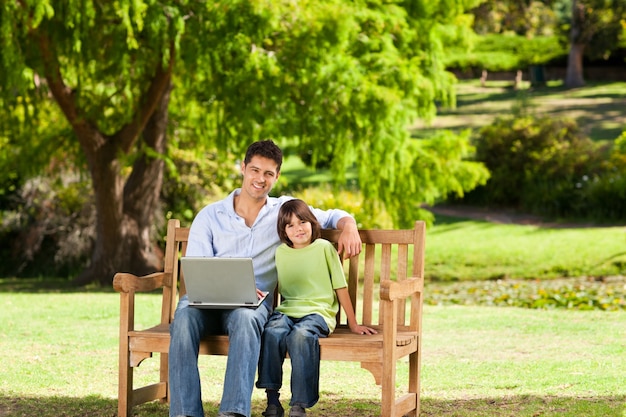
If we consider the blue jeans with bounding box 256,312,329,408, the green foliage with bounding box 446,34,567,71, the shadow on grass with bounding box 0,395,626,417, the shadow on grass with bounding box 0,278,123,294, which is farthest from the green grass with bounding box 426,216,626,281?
the green foliage with bounding box 446,34,567,71

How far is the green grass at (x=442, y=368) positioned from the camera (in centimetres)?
551

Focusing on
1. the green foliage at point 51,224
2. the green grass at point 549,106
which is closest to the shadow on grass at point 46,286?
the green foliage at point 51,224

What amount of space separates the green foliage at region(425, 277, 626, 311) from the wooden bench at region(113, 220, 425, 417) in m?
6.41

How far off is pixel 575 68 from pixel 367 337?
107 feet

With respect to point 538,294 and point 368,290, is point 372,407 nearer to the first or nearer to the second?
point 368,290

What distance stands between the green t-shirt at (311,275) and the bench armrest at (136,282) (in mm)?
764

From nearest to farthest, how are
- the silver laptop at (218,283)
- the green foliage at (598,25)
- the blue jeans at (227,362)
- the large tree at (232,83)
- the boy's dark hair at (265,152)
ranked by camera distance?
the blue jeans at (227,362) → the silver laptop at (218,283) → the boy's dark hair at (265,152) → the large tree at (232,83) → the green foliage at (598,25)

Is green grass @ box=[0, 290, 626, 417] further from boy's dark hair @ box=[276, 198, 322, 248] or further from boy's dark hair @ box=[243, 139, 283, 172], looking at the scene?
boy's dark hair @ box=[243, 139, 283, 172]

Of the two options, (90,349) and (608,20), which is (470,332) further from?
(608,20)

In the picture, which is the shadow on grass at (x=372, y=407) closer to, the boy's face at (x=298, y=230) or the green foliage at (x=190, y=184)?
the boy's face at (x=298, y=230)

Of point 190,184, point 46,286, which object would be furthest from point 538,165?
point 46,286

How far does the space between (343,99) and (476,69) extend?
28.8 m

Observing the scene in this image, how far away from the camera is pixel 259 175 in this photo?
508 centimetres

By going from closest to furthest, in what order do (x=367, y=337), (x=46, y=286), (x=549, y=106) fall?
(x=367, y=337)
(x=46, y=286)
(x=549, y=106)
